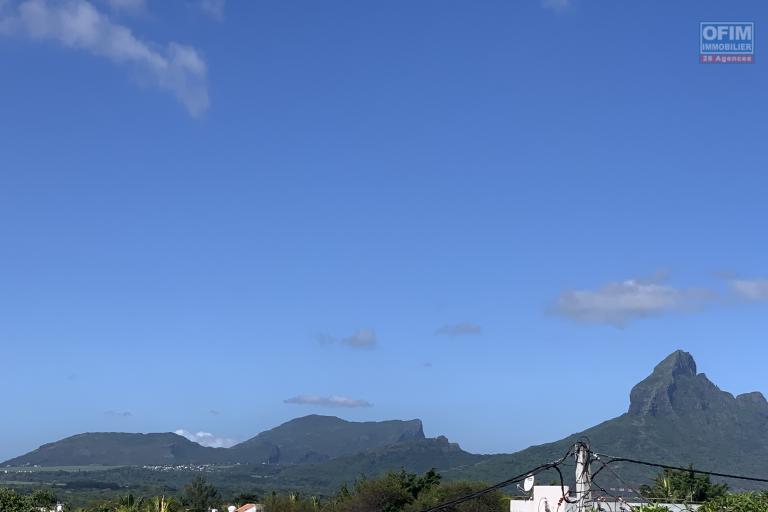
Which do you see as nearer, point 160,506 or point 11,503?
point 11,503

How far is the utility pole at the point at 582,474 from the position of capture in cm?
3254

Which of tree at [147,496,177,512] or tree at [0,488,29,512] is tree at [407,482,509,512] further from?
tree at [0,488,29,512]

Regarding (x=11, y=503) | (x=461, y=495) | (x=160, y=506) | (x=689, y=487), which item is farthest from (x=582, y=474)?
(x=689, y=487)

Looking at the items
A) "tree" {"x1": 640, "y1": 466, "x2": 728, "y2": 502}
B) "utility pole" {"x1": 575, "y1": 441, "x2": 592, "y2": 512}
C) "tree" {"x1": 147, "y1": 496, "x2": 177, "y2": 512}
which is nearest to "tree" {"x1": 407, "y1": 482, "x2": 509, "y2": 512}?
"tree" {"x1": 640, "y1": 466, "x2": 728, "y2": 502}

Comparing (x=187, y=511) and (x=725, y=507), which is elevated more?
(x=725, y=507)

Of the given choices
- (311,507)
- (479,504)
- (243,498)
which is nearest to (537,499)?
(479,504)

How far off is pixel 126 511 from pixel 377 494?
148 feet

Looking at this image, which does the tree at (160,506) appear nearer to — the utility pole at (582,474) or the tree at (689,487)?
the utility pole at (582,474)

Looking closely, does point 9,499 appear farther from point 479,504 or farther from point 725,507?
point 725,507

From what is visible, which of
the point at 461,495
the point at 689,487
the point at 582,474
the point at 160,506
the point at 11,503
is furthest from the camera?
the point at 689,487

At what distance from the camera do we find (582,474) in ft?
107

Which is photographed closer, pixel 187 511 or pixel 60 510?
pixel 60 510

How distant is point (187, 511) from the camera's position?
391ft

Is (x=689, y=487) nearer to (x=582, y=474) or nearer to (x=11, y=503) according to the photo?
(x=11, y=503)
